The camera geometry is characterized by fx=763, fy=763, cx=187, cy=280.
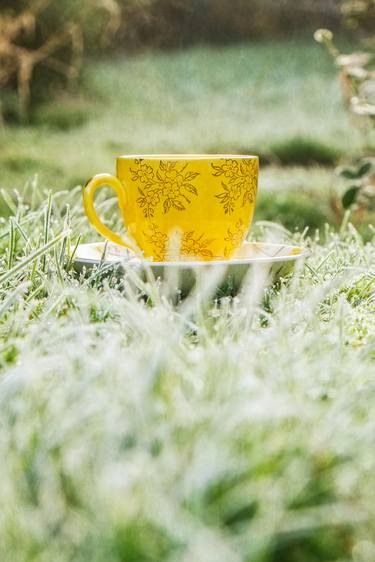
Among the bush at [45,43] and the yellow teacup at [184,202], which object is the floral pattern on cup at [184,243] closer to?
the yellow teacup at [184,202]

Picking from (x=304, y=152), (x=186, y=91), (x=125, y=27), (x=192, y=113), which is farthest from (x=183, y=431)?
(x=125, y=27)

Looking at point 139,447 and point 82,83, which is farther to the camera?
point 82,83

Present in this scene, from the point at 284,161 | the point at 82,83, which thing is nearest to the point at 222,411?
the point at 284,161

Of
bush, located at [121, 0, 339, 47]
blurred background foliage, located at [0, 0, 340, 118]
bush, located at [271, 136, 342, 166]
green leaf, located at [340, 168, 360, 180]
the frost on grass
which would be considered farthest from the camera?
bush, located at [121, 0, 339, 47]

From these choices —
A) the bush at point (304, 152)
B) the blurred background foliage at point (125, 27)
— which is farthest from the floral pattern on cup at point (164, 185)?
the blurred background foliage at point (125, 27)

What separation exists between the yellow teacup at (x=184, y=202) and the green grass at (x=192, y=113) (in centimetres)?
166

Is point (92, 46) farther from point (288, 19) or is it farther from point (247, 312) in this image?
point (247, 312)

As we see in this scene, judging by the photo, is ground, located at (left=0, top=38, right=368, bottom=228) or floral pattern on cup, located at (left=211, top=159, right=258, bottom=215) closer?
floral pattern on cup, located at (left=211, top=159, right=258, bottom=215)

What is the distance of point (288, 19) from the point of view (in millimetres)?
5867

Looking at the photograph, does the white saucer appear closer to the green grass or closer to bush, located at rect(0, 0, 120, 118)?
the green grass

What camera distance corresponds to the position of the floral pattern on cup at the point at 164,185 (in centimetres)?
105

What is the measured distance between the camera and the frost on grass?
45 centimetres

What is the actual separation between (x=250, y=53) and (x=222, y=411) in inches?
206

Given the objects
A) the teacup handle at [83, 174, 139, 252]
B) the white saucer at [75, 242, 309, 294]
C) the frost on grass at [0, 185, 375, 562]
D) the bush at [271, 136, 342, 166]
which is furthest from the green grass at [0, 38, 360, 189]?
the frost on grass at [0, 185, 375, 562]
